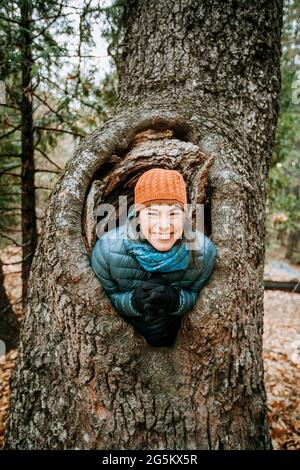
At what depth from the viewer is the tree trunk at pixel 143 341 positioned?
7.10 ft

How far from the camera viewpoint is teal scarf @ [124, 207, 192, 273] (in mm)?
2170

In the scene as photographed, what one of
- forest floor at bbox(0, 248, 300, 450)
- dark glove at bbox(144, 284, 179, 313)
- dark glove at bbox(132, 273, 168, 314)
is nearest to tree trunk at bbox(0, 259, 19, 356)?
forest floor at bbox(0, 248, 300, 450)

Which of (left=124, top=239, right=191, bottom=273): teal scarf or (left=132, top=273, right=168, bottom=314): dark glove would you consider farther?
(left=124, top=239, right=191, bottom=273): teal scarf

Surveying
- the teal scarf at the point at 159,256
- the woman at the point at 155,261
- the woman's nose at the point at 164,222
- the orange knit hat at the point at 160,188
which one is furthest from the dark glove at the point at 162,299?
the orange knit hat at the point at 160,188

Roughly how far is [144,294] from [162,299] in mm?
118

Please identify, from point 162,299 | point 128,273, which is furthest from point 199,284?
point 128,273

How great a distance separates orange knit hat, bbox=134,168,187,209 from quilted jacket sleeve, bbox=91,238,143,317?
41 cm

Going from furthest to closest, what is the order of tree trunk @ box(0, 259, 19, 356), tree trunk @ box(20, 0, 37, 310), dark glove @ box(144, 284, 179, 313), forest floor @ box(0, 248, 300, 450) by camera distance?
tree trunk @ box(0, 259, 19, 356)
tree trunk @ box(20, 0, 37, 310)
forest floor @ box(0, 248, 300, 450)
dark glove @ box(144, 284, 179, 313)

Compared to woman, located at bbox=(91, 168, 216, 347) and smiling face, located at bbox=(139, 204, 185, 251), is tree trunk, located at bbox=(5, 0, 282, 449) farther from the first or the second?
smiling face, located at bbox=(139, 204, 185, 251)

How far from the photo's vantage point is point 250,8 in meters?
3.19

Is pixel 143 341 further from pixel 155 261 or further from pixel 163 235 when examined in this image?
pixel 163 235

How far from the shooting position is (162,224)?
212cm
